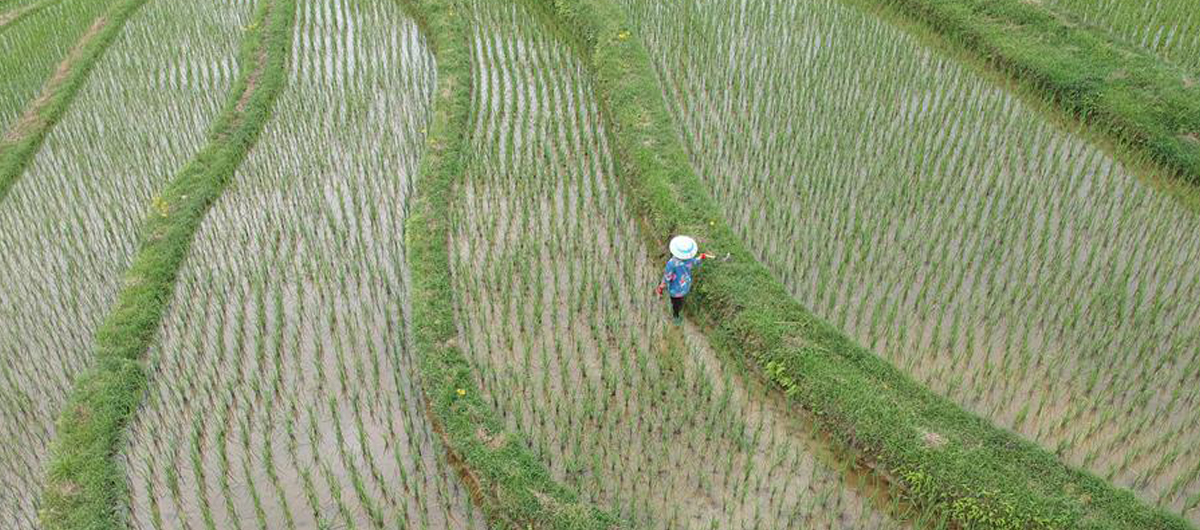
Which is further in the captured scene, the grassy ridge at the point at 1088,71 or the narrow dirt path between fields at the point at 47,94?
the narrow dirt path between fields at the point at 47,94

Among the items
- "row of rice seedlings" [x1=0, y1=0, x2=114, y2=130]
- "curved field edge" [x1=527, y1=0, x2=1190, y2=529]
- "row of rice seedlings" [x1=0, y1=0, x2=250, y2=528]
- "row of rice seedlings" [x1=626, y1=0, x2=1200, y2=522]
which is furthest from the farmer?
"row of rice seedlings" [x1=0, y1=0, x2=114, y2=130]

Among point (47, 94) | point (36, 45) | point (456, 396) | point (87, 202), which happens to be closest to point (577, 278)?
point (456, 396)

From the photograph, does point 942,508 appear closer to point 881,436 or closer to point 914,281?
point 881,436

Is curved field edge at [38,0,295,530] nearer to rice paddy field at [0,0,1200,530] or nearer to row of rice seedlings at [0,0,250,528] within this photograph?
rice paddy field at [0,0,1200,530]

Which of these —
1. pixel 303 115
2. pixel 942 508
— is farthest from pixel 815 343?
pixel 303 115

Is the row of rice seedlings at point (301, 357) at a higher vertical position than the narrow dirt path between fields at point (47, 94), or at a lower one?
lower

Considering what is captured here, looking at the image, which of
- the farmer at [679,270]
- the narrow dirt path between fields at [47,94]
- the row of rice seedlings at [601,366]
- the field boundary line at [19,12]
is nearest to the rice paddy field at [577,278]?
the row of rice seedlings at [601,366]

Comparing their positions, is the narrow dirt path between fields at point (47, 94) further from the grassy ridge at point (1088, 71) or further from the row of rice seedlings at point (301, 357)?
the grassy ridge at point (1088, 71)
